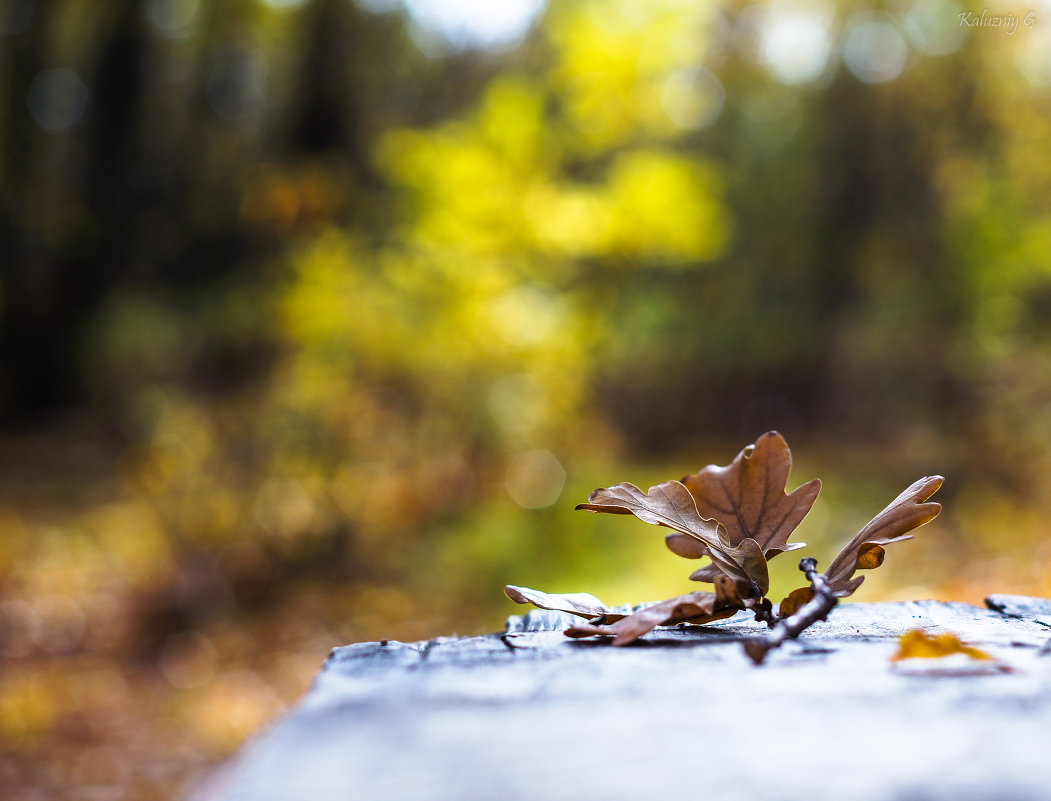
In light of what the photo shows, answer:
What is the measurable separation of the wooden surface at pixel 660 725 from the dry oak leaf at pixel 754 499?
75 mm

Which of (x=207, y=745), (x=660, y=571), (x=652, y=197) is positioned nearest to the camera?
(x=207, y=745)

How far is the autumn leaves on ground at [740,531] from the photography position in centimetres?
47

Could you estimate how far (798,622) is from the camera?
1.44 ft

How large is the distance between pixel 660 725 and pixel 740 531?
218 mm

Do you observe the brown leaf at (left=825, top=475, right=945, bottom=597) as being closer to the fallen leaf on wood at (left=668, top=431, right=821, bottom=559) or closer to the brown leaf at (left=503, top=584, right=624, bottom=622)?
the fallen leaf on wood at (left=668, top=431, right=821, bottom=559)

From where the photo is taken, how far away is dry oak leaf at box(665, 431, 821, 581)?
51cm

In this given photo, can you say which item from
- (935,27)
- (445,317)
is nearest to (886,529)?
(445,317)

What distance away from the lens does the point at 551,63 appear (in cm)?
431

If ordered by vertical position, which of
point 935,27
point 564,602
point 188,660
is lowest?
point 564,602

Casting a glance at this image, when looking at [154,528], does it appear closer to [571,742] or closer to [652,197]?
[652,197]

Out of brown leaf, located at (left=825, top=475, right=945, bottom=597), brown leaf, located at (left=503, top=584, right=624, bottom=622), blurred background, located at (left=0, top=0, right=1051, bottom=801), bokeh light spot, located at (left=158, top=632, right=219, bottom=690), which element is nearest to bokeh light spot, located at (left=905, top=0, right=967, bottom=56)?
blurred background, located at (left=0, top=0, right=1051, bottom=801)

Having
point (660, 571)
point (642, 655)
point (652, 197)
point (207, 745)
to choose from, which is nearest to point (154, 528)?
point (207, 745)

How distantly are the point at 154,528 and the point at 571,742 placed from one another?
303 cm

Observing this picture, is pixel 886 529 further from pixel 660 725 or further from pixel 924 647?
pixel 660 725
